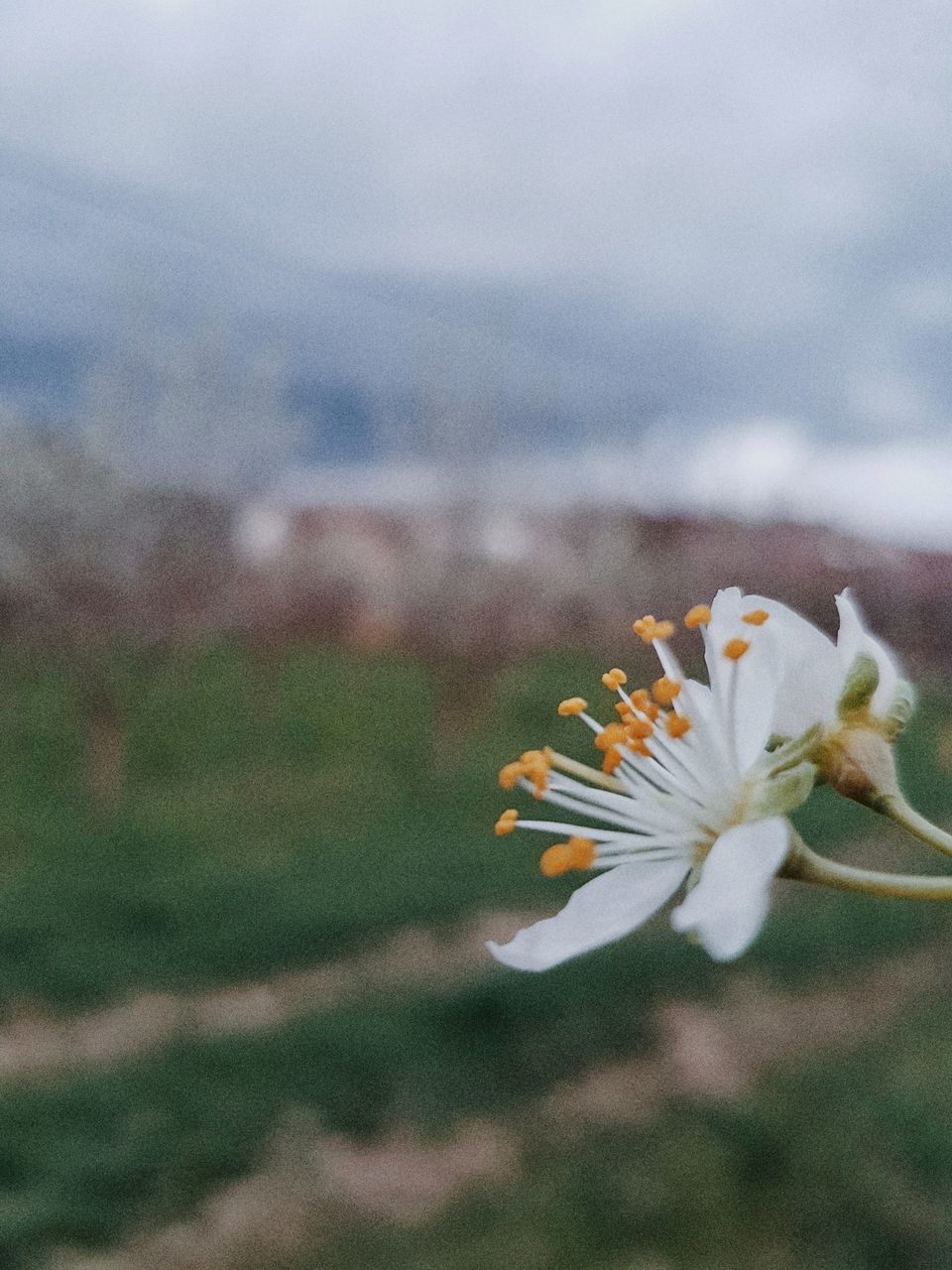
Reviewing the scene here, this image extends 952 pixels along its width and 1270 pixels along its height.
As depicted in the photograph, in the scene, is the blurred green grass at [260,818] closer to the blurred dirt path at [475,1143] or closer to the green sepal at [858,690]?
the blurred dirt path at [475,1143]

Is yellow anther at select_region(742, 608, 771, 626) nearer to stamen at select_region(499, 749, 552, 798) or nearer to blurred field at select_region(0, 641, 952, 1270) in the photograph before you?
stamen at select_region(499, 749, 552, 798)

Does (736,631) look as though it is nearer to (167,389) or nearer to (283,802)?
(283,802)

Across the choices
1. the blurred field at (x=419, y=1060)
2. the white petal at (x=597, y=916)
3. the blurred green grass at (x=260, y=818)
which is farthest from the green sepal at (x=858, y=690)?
the blurred green grass at (x=260, y=818)

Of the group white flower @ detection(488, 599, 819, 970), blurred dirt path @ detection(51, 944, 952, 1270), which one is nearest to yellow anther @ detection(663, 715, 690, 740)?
white flower @ detection(488, 599, 819, 970)

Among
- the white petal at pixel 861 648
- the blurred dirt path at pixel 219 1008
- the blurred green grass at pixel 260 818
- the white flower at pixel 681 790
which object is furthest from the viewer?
the blurred green grass at pixel 260 818

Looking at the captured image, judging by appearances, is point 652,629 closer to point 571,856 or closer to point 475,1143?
point 571,856

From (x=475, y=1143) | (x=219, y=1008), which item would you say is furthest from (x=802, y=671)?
(x=219, y=1008)

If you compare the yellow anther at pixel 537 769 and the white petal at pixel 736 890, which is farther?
the yellow anther at pixel 537 769

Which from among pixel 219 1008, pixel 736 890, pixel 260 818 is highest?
pixel 260 818

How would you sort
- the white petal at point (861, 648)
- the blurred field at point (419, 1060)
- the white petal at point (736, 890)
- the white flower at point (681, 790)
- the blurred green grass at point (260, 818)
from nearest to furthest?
the white petal at point (736, 890) < the white flower at point (681, 790) < the white petal at point (861, 648) < the blurred field at point (419, 1060) < the blurred green grass at point (260, 818)
